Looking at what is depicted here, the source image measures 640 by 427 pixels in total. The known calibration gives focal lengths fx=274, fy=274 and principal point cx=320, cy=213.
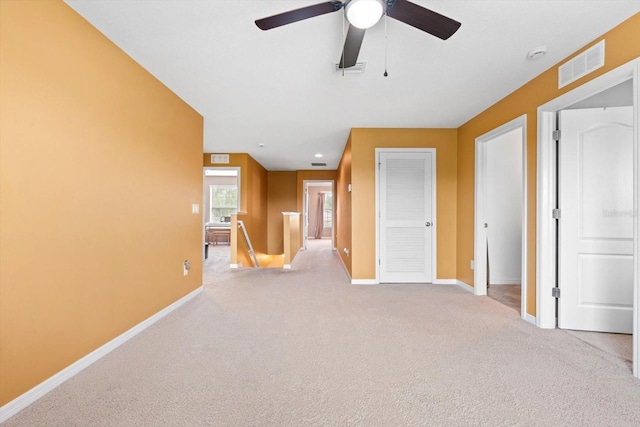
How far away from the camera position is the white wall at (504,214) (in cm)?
417

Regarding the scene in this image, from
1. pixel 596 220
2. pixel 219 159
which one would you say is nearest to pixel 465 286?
pixel 596 220

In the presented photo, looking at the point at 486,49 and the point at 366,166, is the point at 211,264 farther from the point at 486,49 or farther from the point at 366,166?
Result: the point at 486,49

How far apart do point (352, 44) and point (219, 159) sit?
4.86 m

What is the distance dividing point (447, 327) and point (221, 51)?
3.12 m

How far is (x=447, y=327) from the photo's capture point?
8.38 feet

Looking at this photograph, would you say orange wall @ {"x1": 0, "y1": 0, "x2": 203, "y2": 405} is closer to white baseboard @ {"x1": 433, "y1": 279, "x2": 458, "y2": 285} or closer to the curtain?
white baseboard @ {"x1": 433, "y1": 279, "x2": 458, "y2": 285}

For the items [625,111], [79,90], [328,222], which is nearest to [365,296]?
[625,111]

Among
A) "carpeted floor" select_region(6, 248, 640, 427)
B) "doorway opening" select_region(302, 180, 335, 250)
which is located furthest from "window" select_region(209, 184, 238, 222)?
"carpeted floor" select_region(6, 248, 640, 427)

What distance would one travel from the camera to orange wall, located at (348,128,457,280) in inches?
165

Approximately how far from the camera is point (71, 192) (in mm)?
1790

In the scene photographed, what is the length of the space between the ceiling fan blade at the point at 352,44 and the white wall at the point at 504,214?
3268 mm

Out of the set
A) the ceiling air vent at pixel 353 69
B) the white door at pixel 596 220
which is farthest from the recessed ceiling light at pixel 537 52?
the ceiling air vent at pixel 353 69

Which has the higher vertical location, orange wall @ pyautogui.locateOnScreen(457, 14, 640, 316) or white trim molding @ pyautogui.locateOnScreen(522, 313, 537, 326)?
orange wall @ pyautogui.locateOnScreen(457, 14, 640, 316)

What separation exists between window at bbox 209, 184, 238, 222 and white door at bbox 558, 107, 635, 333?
9.92 m
